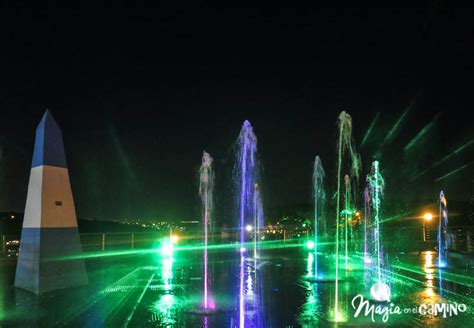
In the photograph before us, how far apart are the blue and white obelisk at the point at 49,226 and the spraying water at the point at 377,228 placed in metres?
7.76

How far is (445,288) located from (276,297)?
16.9ft

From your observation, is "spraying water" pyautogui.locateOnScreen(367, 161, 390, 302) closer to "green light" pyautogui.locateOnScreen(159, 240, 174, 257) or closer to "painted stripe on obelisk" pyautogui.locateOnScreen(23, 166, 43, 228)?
"painted stripe on obelisk" pyautogui.locateOnScreen(23, 166, 43, 228)

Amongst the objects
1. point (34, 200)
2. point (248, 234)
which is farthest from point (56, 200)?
point (248, 234)

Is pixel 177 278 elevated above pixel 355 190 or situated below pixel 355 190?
below

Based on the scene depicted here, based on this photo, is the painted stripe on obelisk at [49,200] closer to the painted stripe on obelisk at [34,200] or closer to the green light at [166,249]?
the painted stripe on obelisk at [34,200]

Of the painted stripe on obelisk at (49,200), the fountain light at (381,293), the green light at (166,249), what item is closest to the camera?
the fountain light at (381,293)

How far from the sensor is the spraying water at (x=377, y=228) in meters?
11.2

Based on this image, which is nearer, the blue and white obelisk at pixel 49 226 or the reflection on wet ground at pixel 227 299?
the reflection on wet ground at pixel 227 299

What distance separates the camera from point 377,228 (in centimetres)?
4338

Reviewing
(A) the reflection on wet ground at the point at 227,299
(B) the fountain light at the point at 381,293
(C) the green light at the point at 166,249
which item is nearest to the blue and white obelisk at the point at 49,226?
(A) the reflection on wet ground at the point at 227,299

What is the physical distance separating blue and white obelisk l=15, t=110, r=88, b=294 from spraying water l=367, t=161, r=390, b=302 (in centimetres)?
776

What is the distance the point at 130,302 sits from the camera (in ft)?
36.8

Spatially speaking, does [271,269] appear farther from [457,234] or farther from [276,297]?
[457,234]

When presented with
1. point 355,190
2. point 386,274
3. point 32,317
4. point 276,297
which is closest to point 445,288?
point 386,274
